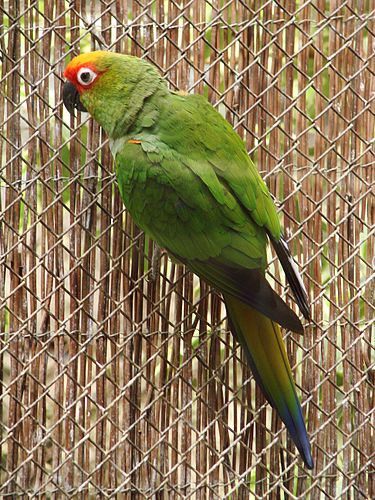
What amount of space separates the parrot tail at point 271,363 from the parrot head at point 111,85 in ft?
1.71

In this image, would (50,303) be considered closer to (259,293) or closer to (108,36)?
(259,293)

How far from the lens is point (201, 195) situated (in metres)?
1.71

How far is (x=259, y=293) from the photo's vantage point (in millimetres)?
1653

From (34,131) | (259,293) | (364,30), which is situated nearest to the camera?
(259,293)

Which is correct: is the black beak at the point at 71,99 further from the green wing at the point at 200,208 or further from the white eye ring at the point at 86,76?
the green wing at the point at 200,208

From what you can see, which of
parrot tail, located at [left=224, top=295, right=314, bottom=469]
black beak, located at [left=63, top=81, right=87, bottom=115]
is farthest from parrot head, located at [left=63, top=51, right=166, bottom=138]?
parrot tail, located at [left=224, top=295, right=314, bottom=469]

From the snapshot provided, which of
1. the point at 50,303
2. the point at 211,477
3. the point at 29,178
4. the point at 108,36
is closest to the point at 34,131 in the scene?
the point at 29,178

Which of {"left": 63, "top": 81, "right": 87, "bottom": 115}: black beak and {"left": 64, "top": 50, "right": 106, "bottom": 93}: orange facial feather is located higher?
{"left": 64, "top": 50, "right": 106, "bottom": 93}: orange facial feather

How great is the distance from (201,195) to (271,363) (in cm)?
43

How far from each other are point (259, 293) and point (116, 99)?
0.61m

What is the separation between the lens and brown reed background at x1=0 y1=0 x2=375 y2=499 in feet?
5.86

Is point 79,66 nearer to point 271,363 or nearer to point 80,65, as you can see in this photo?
point 80,65

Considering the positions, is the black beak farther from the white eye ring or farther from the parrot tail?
the parrot tail

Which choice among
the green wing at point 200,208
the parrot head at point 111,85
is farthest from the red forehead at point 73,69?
the green wing at point 200,208
